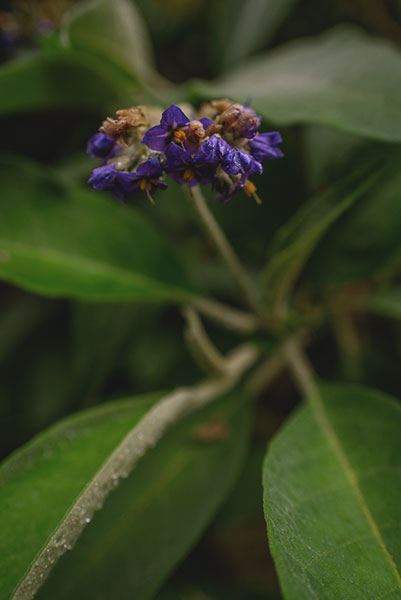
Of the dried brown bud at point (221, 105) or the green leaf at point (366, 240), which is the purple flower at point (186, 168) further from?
the green leaf at point (366, 240)

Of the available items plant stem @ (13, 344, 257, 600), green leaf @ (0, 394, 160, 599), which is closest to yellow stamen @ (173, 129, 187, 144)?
plant stem @ (13, 344, 257, 600)

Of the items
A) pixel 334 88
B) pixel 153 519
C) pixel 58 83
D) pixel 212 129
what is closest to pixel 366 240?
pixel 334 88

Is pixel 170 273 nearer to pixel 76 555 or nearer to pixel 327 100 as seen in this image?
pixel 327 100

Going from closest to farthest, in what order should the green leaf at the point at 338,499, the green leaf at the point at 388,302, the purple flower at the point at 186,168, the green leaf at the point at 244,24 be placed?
the green leaf at the point at 338,499
the purple flower at the point at 186,168
the green leaf at the point at 388,302
the green leaf at the point at 244,24

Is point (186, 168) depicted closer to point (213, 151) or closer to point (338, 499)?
point (213, 151)

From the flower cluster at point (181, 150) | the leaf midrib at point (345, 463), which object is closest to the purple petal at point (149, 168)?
the flower cluster at point (181, 150)

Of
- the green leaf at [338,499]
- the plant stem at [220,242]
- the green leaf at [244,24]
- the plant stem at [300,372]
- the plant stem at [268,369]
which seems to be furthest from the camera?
the green leaf at [244,24]

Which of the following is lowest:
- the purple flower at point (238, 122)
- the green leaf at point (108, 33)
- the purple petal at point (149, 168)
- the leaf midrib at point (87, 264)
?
the leaf midrib at point (87, 264)

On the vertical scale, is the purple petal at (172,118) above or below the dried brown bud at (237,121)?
above
